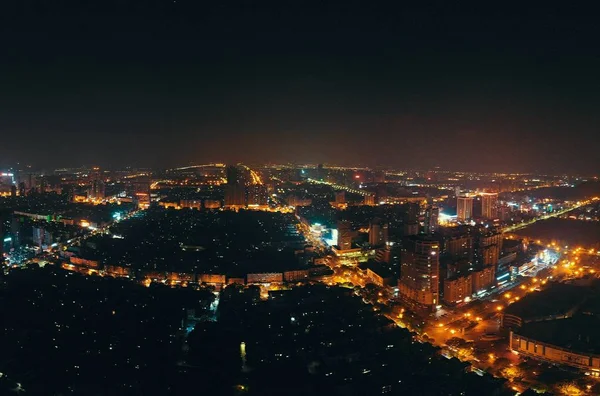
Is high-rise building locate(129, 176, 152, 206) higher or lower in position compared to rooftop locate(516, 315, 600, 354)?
higher

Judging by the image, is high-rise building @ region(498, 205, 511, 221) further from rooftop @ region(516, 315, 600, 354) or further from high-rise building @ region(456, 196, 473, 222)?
rooftop @ region(516, 315, 600, 354)

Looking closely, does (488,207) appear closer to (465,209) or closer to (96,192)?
(465,209)

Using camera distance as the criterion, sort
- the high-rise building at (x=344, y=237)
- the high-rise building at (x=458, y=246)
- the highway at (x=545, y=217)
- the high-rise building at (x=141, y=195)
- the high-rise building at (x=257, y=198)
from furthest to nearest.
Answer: the high-rise building at (x=141, y=195) < the high-rise building at (x=257, y=198) < the highway at (x=545, y=217) < the high-rise building at (x=344, y=237) < the high-rise building at (x=458, y=246)

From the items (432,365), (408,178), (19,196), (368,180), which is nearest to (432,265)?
(432,365)

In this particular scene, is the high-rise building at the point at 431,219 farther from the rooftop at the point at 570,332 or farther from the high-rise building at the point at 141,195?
the high-rise building at the point at 141,195

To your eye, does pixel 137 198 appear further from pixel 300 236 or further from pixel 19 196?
pixel 300 236

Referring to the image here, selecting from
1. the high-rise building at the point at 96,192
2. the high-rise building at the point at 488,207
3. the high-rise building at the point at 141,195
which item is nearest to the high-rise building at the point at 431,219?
the high-rise building at the point at 488,207

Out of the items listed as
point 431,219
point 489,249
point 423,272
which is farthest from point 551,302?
point 431,219

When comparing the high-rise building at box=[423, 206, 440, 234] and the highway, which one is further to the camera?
the highway

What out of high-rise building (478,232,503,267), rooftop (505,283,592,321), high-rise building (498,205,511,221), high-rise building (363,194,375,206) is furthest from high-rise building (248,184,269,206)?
rooftop (505,283,592,321)
